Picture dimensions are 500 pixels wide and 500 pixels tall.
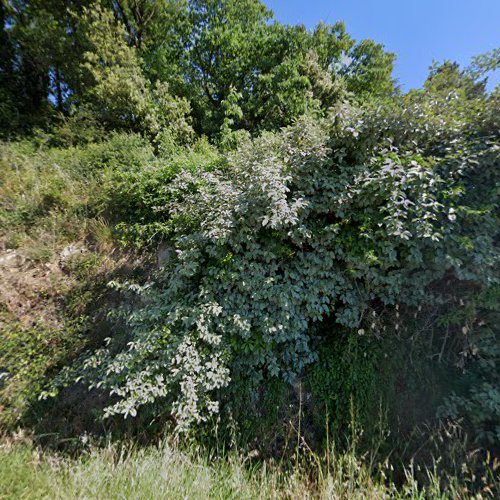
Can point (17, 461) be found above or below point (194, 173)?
below

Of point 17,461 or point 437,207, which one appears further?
point 437,207

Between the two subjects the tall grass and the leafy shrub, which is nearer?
the tall grass

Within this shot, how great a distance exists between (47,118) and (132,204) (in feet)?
23.6

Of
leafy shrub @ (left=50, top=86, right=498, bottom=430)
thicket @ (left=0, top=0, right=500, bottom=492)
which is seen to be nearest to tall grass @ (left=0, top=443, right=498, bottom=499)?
thicket @ (left=0, top=0, right=500, bottom=492)

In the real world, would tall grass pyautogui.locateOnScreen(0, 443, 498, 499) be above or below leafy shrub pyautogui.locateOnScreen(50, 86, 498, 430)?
below

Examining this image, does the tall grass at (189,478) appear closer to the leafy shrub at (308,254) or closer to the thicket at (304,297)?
the thicket at (304,297)

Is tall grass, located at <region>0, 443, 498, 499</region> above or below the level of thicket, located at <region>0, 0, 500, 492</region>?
below

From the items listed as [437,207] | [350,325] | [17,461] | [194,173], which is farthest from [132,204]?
[437,207]

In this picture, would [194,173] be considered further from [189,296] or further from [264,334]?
[264,334]

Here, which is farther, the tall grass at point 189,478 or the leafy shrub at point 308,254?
the leafy shrub at point 308,254

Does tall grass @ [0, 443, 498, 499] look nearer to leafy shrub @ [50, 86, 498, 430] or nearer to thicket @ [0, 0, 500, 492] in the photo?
thicket @ [0, 0, 500, 492]

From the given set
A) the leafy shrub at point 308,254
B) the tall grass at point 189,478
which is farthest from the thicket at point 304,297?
the tall grass at point 189,478

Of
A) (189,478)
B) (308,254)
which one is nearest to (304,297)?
(308,254)

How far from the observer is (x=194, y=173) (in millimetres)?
3676
